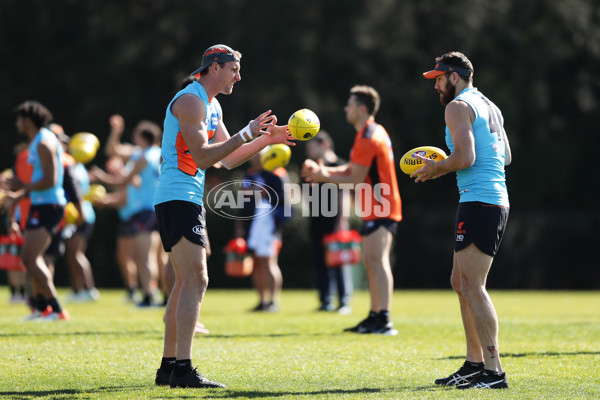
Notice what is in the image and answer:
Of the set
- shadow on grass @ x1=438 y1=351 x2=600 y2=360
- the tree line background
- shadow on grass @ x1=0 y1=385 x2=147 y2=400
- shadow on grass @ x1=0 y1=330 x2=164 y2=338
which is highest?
the tree line background

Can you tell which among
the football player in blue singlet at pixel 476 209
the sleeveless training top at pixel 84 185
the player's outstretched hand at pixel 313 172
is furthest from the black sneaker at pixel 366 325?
the sleeveless training top at pixel 84 185

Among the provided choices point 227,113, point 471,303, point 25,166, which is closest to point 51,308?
point 25,166

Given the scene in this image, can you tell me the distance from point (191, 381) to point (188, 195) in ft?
4.35

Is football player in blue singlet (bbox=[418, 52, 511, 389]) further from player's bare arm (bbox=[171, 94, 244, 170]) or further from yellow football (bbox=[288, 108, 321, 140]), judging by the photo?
player's bare arm (bbox=[171, 94, 244, 170])

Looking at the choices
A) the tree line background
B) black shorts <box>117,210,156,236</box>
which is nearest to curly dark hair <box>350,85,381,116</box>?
black shorts <box>117,210,156,236</box>

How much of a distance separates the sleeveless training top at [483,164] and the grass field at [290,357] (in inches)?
55.1

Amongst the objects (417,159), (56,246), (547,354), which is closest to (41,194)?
(56,246)

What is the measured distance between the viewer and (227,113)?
2481cm

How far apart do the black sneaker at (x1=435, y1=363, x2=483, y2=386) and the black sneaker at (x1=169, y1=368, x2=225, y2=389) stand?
63.9 inches

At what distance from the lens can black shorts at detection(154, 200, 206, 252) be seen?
5984mm

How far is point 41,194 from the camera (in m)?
9.66

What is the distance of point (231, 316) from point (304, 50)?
571 inches

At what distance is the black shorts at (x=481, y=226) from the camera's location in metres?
6.02

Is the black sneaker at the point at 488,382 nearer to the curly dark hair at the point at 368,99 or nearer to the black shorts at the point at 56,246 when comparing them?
the curly dark hair at the point at 368,99
